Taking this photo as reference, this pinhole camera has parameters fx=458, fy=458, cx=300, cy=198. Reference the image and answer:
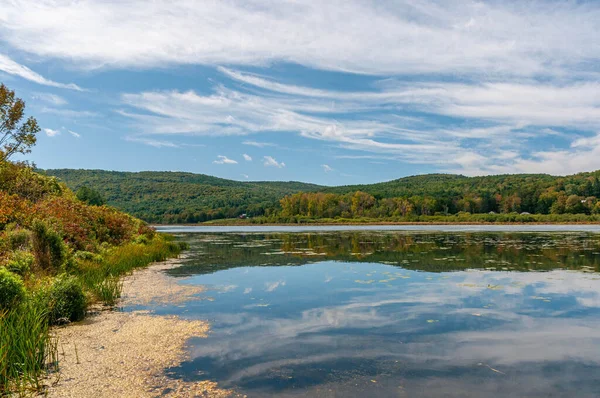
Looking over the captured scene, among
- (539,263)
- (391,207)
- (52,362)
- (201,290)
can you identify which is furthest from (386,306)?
(391,207)

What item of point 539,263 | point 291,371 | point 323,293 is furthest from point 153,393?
point 539,263

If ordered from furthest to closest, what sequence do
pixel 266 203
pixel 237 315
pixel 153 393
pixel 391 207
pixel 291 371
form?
pixel 266 203 → pixel 391 207 → pixel 237 315 → pixel 291 371 → pixel 153 393

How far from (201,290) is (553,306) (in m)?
11.2

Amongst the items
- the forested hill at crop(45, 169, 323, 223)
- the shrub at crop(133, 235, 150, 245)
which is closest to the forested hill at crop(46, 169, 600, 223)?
the forested hill at crop(45, 169, 323, 223)

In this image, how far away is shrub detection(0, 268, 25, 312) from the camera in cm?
989

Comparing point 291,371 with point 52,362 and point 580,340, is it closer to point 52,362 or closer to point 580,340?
point 52,362

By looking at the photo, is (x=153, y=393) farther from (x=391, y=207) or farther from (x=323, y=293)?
(x=391, y=207)

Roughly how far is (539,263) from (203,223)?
119 m

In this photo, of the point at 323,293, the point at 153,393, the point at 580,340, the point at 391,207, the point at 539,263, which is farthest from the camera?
the point at 391,207

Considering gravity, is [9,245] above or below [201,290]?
above

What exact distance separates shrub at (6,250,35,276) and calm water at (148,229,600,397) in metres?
4.85

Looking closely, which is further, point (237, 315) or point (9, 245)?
point (9, 245)

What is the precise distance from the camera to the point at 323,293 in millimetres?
15344

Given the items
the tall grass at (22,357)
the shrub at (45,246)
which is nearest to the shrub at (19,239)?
the shrub at (45,246)
